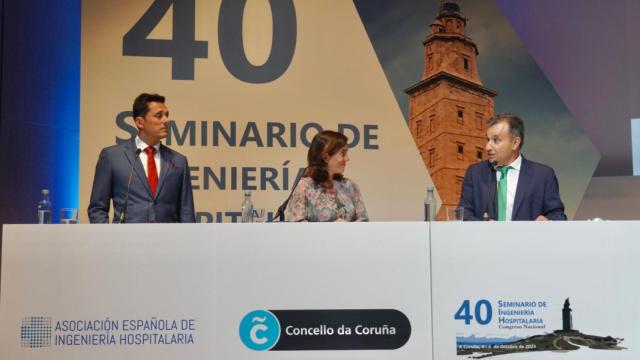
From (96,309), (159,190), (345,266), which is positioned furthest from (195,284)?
(159,190)

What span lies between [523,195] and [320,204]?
3.51 feet

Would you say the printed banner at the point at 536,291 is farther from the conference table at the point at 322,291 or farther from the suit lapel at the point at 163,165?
the suit lapel at the point at 163,165

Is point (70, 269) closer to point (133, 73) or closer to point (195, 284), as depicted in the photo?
point (195, 284)

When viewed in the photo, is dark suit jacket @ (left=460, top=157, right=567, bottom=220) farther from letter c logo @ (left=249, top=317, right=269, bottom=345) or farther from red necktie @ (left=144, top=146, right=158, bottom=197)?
red necktie @ (left=144, top=146, right=158, bottom=197)

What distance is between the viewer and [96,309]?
285cm

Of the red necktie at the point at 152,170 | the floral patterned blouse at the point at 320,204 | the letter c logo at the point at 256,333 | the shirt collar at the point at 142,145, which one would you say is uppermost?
the shirt collar at the point at 142,145

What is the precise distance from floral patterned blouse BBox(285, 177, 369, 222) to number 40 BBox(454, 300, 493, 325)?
1035 mm

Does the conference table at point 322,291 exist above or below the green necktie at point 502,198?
below

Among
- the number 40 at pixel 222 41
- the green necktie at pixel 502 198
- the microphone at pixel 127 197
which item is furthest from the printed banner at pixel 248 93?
the green necktie at pixel 502 198

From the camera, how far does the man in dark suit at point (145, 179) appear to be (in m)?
3.58

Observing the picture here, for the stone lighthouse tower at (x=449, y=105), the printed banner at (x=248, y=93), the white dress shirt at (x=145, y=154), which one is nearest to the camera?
the white dress shirt at (x=145, y=154)

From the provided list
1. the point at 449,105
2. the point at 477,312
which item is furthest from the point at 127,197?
the point at 449,105

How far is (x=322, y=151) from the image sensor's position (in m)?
3.77

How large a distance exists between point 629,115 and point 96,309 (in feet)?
14.3
